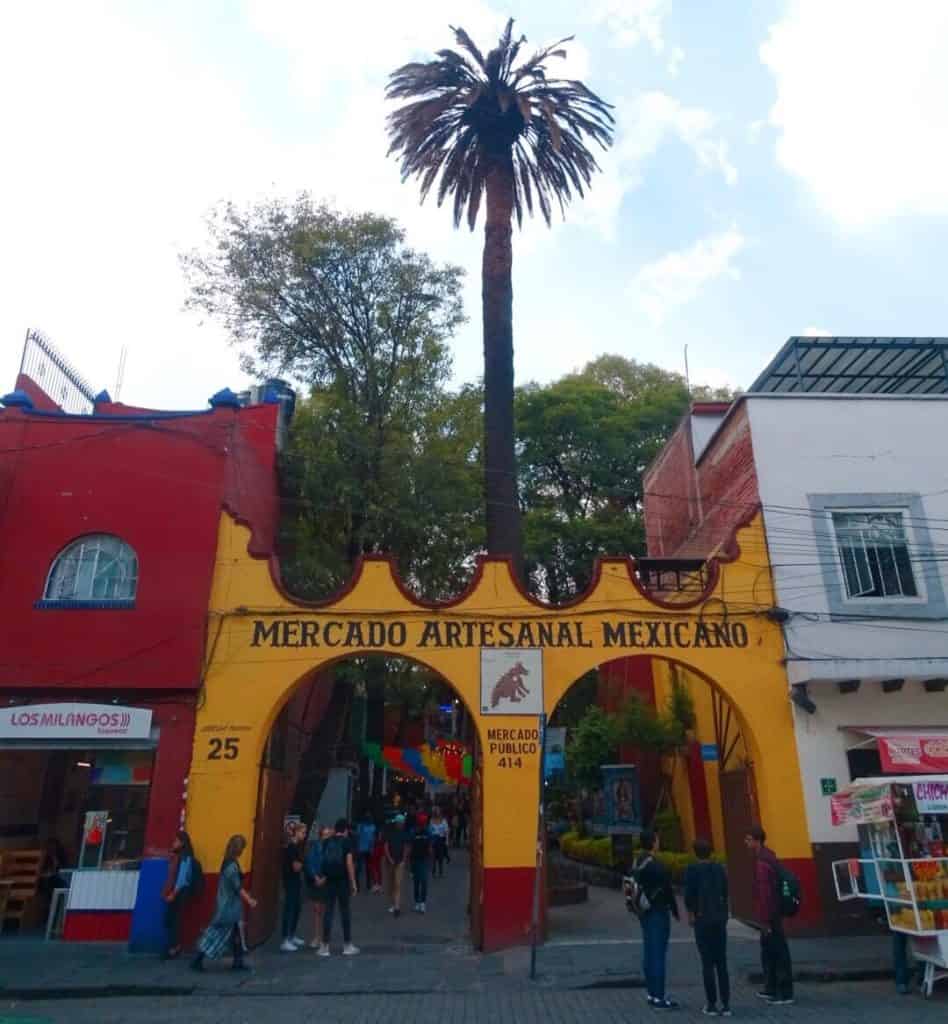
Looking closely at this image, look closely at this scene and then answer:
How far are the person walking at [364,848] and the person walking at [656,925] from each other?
10444 mm

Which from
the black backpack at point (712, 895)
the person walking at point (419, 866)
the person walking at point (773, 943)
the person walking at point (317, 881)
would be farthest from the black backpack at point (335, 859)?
the person walking at point (773, 943)

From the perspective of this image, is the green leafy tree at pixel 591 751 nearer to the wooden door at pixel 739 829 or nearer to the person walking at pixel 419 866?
the wooden door at pixel 739 829

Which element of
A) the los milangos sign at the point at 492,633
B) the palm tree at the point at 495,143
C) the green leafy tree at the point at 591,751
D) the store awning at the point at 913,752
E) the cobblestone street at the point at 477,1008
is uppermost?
the palm tree at the point at 495,143

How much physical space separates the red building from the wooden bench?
8cm

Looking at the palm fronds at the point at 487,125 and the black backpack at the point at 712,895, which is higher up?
the palm fronds at the point at 487,125

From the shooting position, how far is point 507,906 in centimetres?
1270

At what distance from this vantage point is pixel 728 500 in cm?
1720

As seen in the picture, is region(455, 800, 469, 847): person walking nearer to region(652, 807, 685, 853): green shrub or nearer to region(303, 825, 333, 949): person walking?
region(652, 807, 685, 853): green shrub

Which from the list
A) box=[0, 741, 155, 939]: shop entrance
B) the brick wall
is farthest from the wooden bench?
the brick wall

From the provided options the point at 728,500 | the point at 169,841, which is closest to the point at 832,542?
the point at 728,500

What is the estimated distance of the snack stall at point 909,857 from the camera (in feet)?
30.8

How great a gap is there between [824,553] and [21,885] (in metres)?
14.7

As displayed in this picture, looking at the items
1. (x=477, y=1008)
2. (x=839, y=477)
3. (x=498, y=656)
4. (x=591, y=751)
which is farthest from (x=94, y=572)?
(x=591, y=751)

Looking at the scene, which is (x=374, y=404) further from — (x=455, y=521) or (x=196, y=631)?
(x=196, y=631)
